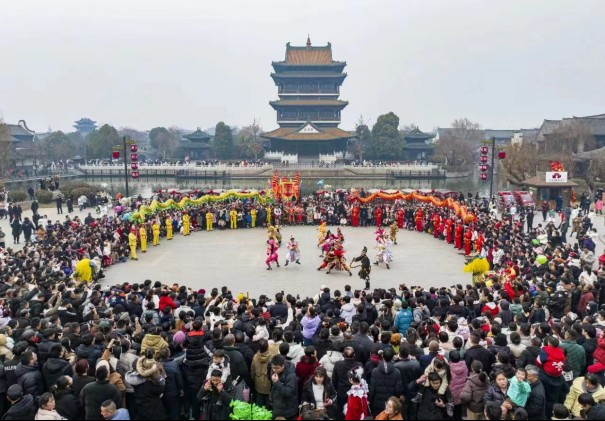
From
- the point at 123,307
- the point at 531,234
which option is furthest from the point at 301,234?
the point at 123,307

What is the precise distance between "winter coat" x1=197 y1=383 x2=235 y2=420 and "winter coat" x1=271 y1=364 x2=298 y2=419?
555mm

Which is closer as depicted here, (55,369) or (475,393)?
(475,393)

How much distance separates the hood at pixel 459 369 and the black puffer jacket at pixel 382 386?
0.64m

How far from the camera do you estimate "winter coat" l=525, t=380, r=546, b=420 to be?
553 centimetres

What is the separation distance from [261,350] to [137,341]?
5.85ft

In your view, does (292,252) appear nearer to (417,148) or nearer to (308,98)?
(308,98)

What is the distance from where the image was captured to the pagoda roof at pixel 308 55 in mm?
68812

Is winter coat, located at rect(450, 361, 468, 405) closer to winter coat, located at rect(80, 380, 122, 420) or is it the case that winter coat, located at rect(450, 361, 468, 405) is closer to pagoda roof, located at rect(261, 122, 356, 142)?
winter coat, located at rect(80, 380, 122, 420)

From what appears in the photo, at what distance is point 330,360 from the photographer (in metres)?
6.34

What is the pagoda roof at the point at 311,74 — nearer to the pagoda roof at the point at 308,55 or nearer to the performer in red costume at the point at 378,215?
the pagoda roof at the point at 308,55

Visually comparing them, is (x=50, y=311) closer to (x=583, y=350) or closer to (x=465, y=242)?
(x=583, y=350)

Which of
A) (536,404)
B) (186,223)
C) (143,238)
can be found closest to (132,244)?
(143,238)

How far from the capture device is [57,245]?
15867mm

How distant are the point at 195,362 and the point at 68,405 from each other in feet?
5.18
